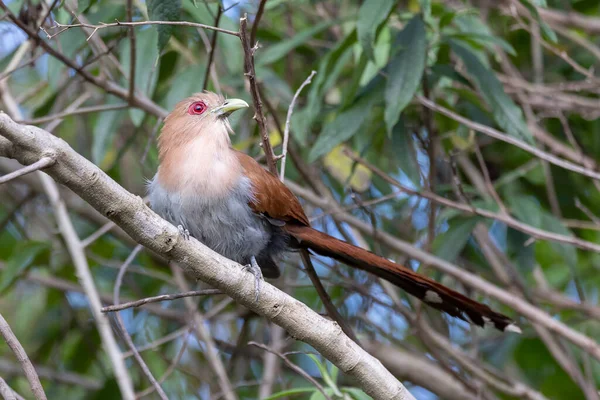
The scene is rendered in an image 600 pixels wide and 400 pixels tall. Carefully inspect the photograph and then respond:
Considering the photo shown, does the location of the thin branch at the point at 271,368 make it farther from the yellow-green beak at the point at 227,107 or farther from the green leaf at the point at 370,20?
the green leaf at the point at 370,20

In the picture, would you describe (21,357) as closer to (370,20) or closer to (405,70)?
(370,20)

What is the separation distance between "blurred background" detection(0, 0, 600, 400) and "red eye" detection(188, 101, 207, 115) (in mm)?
260

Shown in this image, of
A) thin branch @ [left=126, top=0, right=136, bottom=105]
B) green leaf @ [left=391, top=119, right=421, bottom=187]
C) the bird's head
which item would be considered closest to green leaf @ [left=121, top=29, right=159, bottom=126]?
thin branch @ [left=126, top=0, right=136, bottom=105]

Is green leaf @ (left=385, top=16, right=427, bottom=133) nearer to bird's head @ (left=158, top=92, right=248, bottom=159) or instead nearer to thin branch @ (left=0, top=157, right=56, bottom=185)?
bird's head @ (left=158, top=92, right=248, bottom=159)

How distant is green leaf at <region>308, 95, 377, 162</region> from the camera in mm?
4000

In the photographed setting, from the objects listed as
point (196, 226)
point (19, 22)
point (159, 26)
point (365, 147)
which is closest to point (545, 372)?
point (365, 147)

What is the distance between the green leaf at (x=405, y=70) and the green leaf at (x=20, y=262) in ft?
7.91

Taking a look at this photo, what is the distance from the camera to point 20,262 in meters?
4.71

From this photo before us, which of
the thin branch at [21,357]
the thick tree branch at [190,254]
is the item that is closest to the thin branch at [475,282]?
the thick tree branch at [190,254]

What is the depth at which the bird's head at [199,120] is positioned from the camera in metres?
3.56

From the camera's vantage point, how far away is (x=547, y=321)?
4039mm

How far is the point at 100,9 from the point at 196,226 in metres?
1.81

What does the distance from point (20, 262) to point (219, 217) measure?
6.57 feet

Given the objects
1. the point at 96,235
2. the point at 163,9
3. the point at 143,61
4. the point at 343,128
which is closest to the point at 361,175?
the point at 343,128
